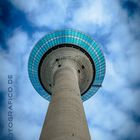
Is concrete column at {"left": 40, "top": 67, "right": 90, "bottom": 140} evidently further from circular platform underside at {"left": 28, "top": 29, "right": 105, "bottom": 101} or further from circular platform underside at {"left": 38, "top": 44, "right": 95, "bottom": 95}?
circular platform underside at {"left": 28, "top": 29, "right": 105, "bottom": 101}

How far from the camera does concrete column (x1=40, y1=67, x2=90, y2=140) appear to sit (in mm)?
16875

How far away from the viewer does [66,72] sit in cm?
2855

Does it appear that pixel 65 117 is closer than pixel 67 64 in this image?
Yes

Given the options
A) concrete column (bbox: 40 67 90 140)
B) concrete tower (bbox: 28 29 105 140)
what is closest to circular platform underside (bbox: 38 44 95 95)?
concrete tower (bbox: 28 29 105 140)

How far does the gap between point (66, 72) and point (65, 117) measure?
33.7 ft

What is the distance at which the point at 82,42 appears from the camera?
3909 centimetres

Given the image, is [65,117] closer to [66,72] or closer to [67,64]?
[66,72]

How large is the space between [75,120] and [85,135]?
1541 mm

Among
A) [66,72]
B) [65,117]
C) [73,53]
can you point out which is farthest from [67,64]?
[65,117]

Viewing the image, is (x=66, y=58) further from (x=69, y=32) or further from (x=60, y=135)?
(x=60, y=135)

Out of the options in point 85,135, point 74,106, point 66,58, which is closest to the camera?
point 85,135

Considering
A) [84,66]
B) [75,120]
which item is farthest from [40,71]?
[75,120]

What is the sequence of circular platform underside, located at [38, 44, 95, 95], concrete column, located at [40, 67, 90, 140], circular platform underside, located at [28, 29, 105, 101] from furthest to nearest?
circular platform underside, located at [28, 29, 105, 101], circular platform underside, located at [38, 44, 95, 95], concrete column, located at [40, 67, 90, 140]

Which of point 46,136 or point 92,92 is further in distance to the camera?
point 92,92
